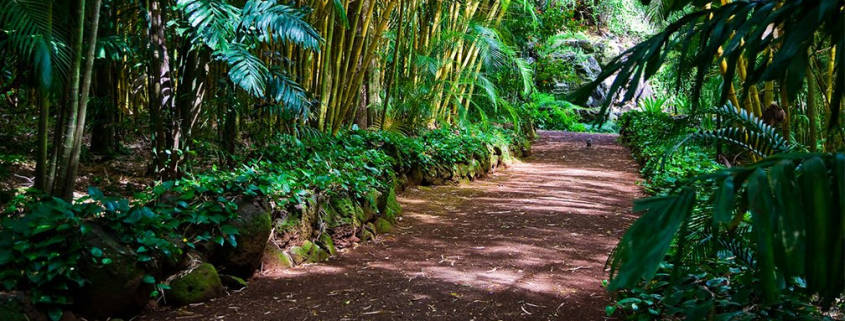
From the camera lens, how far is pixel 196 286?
8.54ft

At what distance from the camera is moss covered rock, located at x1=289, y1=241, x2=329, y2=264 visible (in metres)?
3.24

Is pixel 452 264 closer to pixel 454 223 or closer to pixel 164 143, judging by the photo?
pixel 454 223

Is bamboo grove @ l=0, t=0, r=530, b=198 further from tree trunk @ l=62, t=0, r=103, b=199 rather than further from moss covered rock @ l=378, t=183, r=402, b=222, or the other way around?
moss covered rock @ l=378, t=183, r=402, b=222

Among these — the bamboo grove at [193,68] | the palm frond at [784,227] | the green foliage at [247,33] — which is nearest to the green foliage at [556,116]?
the bamboo grove at [193,68]

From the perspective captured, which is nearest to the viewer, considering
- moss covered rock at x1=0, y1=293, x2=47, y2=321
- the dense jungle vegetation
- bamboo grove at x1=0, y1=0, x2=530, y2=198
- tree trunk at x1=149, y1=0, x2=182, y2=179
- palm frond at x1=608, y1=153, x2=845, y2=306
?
palm frond at x1=608, y1=153, x2=845, y2=306

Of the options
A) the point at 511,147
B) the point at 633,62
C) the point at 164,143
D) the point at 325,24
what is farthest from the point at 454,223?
the point at 511,147

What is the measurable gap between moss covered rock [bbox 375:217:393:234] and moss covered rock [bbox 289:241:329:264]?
2.36 feet

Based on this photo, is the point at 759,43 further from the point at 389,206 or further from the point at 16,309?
the point at 389,206

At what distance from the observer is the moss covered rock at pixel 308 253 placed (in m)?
3.24

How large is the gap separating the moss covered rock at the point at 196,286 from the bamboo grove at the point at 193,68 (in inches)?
24.8

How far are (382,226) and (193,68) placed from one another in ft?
5.63

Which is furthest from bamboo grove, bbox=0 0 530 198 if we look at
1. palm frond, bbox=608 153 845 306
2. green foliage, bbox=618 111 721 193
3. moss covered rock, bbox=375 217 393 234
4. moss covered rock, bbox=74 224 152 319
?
palm frond, bbox=608 153 845 306

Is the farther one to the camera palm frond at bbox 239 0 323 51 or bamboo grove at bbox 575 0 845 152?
palm frond at bbox 239 0 323 51

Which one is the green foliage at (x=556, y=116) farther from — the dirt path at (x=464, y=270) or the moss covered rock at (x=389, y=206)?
the moss covered rock at (x=389, y=206)
